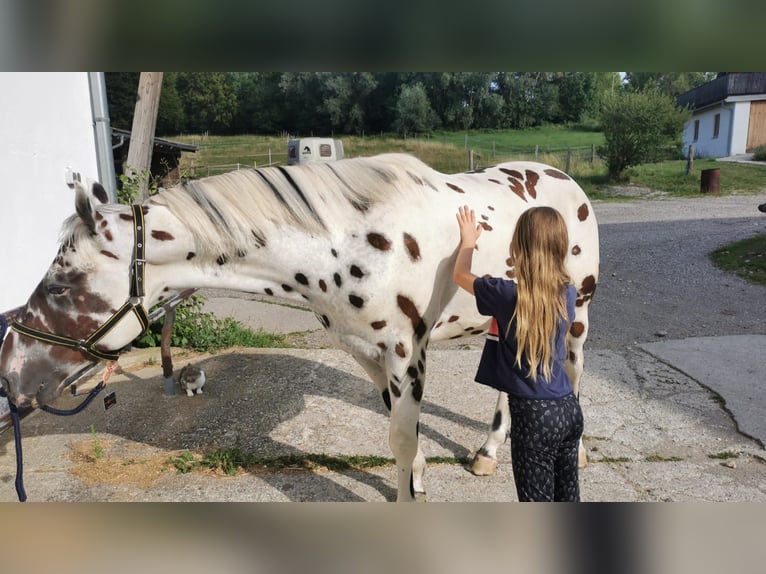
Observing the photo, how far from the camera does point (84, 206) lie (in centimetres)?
215

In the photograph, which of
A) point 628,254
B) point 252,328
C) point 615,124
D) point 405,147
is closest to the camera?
point 252,328

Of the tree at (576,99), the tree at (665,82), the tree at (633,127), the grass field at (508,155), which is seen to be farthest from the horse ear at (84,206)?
the tree at (576,99)

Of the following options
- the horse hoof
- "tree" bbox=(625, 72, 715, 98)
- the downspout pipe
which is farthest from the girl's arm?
"tree" bbox=(625, 72, 715, 98)

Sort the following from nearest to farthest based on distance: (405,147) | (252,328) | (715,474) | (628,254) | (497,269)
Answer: (497,269) → (715,474) → (252,328) → (628,254) → (405,147)

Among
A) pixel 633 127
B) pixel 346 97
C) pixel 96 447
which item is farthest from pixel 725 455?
pixel 346 97

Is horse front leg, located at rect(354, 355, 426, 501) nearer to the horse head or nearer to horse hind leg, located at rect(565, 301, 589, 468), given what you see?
the horse head

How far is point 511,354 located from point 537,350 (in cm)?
12

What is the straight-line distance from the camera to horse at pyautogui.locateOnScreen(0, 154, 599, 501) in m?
2.29
